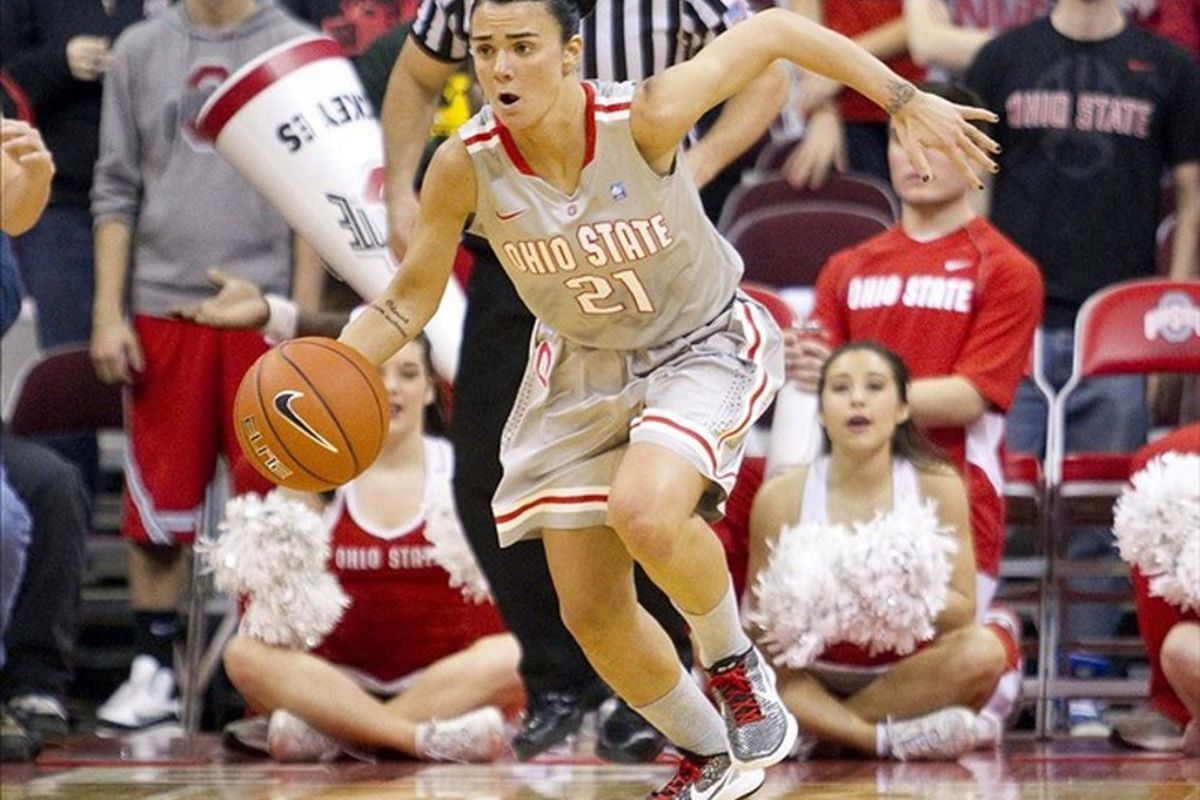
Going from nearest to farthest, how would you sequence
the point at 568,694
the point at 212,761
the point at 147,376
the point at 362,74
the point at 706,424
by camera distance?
the point at 706,424 < the point at 568,694 < the point at 212,761 < the point at 147,376 < the point at 362,74

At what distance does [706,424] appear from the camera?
4457 mm

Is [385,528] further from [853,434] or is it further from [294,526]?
[853,434]

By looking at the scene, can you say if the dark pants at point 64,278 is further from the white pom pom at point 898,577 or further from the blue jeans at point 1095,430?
the blue jeans at point 1095,430

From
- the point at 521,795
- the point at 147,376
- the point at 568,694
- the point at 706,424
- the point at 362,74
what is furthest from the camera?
the point at 362,74

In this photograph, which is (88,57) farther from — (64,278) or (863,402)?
(863,402)

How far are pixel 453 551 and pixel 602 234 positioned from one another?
201 cm

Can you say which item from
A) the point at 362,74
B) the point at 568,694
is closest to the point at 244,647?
the point at 568,694

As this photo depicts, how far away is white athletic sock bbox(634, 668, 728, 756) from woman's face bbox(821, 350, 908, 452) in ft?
4.94

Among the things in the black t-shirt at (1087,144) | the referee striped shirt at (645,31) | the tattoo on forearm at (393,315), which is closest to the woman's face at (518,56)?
the tattoo on forearm at (393,315)

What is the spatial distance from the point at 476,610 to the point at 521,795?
135 centimetres

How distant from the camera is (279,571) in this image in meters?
6.13

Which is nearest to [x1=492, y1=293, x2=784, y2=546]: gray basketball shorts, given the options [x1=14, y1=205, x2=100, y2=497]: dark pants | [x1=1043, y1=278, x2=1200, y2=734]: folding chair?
[x1=1043, y1=278, x2=1200, y2=734]: folding chair

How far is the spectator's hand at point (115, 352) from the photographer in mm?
6992

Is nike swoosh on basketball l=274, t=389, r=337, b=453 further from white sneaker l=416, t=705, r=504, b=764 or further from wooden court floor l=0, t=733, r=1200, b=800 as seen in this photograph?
white sneaker l=416, t=705, r=504, b=764
